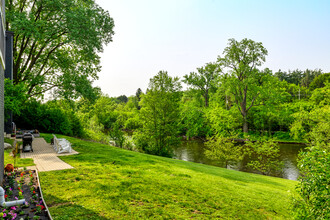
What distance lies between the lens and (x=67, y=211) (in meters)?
4.77

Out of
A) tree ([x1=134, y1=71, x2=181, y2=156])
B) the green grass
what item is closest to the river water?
tree ([x1=134, y1=71, x2=181, y2=156])

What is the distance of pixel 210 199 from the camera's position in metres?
6.39

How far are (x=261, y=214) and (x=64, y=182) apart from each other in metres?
6.09

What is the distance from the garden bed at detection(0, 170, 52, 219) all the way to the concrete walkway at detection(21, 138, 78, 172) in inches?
28.8

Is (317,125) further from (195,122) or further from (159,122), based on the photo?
(195,122)

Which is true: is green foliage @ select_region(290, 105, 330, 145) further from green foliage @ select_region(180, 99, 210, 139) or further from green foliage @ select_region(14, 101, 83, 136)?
green foliage @ select_region(14, 101, 83, 136)

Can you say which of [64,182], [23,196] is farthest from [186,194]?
[23,196]

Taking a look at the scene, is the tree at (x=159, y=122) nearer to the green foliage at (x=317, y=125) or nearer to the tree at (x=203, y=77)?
the green foliage at (x=317, y=125)

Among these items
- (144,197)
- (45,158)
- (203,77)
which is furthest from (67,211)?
(203,77)

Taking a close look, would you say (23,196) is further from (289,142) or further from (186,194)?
(289,142)

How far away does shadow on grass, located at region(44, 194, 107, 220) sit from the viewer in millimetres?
4570

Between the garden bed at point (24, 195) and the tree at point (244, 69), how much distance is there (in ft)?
98.8

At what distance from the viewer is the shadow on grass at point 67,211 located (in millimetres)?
4570

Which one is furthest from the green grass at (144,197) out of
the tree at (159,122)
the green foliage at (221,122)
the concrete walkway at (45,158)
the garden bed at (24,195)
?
the green foliage at (221,122)
